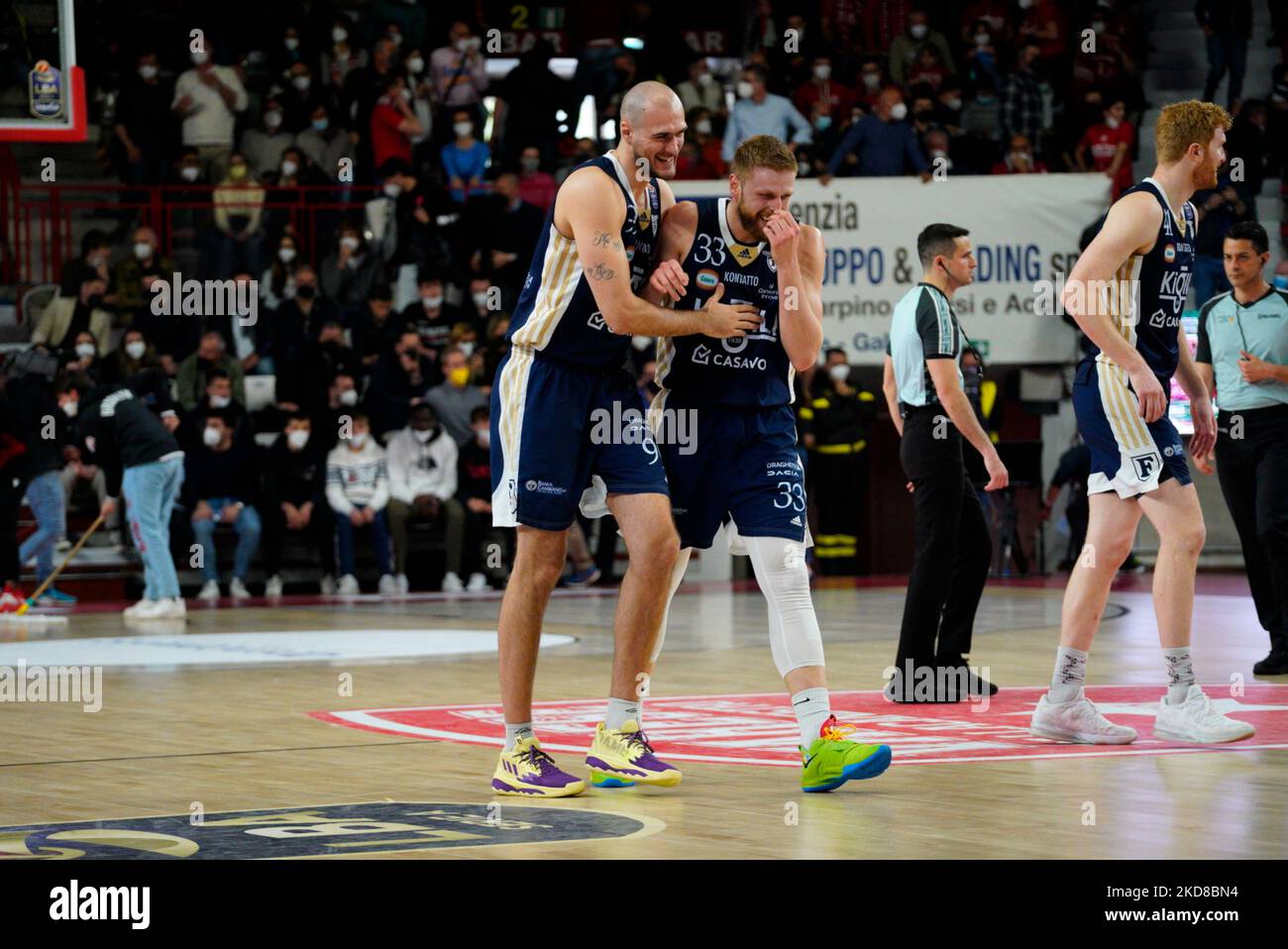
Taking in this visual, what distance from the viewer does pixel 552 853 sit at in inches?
201

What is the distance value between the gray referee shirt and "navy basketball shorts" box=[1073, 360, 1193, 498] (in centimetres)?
301

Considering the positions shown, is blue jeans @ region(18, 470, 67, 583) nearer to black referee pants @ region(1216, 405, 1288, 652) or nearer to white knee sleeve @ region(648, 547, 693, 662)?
black referee pants @ region(1216, 405, 1288, 652)

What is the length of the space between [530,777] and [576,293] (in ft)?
4.99

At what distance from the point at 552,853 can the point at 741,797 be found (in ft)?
3.84

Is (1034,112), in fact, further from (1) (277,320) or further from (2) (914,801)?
(2) (914,801)

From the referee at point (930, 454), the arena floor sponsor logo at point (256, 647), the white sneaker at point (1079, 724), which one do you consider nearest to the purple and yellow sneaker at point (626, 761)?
→ the white sneaker at point (1079, 724)

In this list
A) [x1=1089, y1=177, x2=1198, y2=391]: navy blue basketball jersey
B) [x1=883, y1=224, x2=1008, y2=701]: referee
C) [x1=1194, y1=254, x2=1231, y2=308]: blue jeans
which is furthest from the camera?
[x1=1194, y1=254, x2=1231, y2=308]: blue jeans

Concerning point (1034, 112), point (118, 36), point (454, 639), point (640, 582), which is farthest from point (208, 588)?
point (640, 582)

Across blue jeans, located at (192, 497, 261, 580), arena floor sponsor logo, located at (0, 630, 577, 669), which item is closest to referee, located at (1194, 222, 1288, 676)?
arena floor sponsor logo, located at (0, 630, 577, 669)

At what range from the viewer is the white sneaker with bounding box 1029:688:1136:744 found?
7305 millimetres

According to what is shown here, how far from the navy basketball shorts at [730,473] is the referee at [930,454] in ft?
8.14

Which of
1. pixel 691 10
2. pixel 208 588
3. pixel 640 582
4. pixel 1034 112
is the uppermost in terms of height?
pixel 691 10

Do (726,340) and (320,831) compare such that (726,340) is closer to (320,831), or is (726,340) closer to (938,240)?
(320,831)
